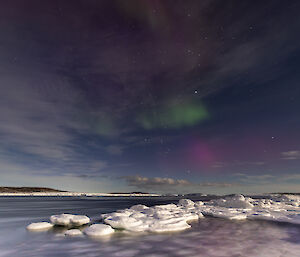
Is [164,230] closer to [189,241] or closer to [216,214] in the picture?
[189,241]

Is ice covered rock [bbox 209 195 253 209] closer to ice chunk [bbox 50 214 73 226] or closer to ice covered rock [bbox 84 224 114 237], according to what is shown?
ice covered rock [bbox 84 224 114 237]

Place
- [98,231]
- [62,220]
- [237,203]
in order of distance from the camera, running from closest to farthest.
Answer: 1. [98,231]
2. [62,220]
3. [237,203]

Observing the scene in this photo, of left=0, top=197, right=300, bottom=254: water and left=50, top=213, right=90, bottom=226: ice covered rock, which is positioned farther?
left=50, top=213, right=90, bottom=226: ice covered rock

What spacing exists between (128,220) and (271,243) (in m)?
7.65

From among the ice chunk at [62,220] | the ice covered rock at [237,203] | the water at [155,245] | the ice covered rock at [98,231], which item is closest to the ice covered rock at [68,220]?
the ice chunk at [62,220]

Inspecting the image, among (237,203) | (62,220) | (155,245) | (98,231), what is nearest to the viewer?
(155,245)

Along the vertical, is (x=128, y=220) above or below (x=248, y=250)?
above

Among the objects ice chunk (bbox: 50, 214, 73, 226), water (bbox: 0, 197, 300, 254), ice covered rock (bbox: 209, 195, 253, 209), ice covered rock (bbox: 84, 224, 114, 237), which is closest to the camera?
water (bbox: 0, 197, 300, 254)

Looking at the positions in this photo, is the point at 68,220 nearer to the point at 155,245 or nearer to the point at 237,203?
the point at 155,245

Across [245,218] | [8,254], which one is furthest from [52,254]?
[245,218]

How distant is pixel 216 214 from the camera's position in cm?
2125

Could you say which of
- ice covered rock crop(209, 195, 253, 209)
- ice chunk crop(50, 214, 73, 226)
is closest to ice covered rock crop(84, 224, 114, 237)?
ice chunk crop(50, 214, 73, 226)

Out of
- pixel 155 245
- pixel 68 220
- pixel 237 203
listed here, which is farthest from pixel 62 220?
pixel 237 203

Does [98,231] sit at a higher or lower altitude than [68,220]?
lower
